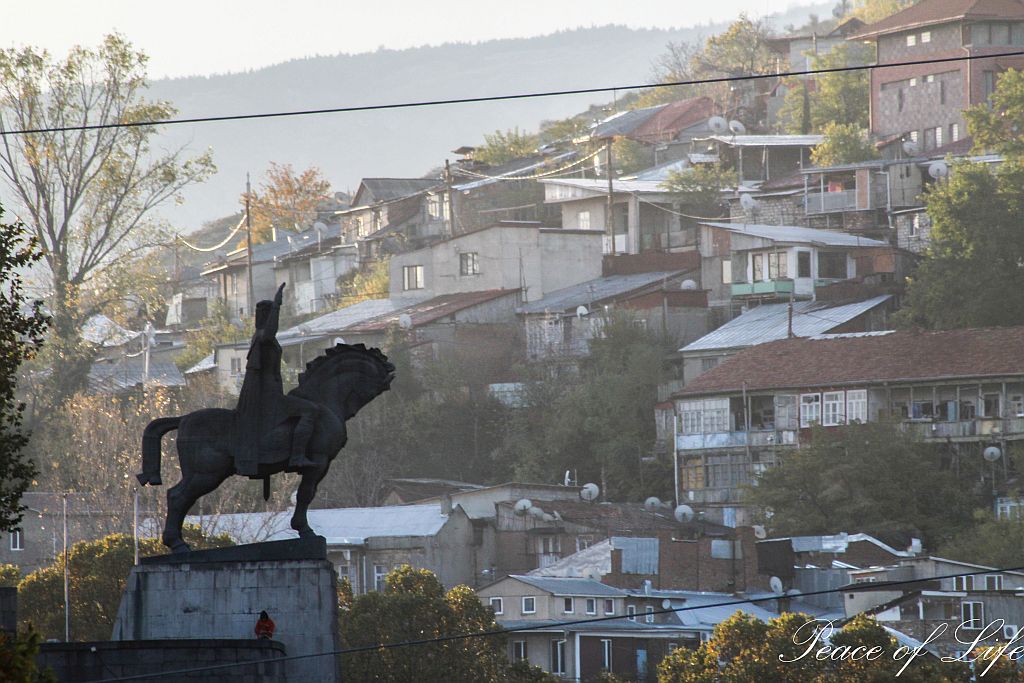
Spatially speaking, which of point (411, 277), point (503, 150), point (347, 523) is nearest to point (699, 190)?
point (411, 277)

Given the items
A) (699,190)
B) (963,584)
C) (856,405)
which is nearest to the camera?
(963,584)

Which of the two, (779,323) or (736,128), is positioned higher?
(736,128)

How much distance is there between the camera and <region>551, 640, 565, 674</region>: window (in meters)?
55.2

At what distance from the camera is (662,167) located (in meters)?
103

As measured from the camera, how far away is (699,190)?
93062 millimetres

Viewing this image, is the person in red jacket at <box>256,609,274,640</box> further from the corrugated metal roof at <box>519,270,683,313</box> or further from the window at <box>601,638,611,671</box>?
the corrugated metal roof at <box>519,270,683,313</box>

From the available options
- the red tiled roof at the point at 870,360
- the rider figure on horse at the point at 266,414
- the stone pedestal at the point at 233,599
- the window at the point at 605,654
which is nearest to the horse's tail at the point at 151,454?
the rider figure on horse at the point at 266,414

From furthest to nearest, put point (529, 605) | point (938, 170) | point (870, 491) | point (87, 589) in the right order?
point (938, 170) → point (870, 491) → point (529, 605) → point (87, 589)

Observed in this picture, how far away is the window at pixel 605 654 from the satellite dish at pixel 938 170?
116 feet

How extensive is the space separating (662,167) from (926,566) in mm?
50455

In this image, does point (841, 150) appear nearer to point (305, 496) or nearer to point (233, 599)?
point (305, 496)

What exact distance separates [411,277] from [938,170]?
21.0 meters

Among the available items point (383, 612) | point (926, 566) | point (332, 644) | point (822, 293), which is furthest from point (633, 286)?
point (332, 644)

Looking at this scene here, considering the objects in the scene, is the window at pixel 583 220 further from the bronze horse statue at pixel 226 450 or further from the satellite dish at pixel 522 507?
the bronze horse statue at pixel 226 450
